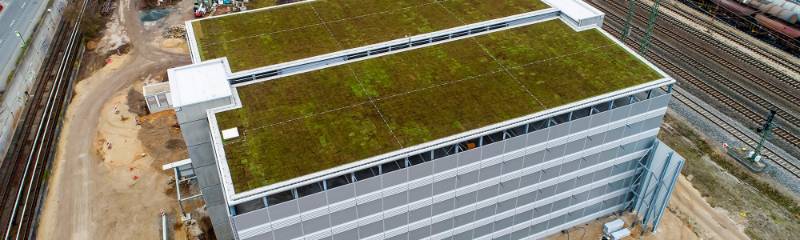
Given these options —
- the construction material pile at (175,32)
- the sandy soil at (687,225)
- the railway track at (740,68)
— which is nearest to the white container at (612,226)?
the sandy soil at (687,225)

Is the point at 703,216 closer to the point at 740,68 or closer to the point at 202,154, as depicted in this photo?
the point at 740,68

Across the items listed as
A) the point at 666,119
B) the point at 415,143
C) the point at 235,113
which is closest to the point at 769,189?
the point at 666,119

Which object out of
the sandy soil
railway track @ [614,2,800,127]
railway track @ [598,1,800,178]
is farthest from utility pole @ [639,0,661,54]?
the sandy soil

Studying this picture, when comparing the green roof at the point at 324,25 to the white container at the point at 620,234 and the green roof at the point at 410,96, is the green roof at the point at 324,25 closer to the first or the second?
the green roof at the point at 410,96

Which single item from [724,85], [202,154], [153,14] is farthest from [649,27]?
[153,14]

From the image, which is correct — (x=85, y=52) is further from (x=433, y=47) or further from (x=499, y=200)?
(x=499, y=200)
